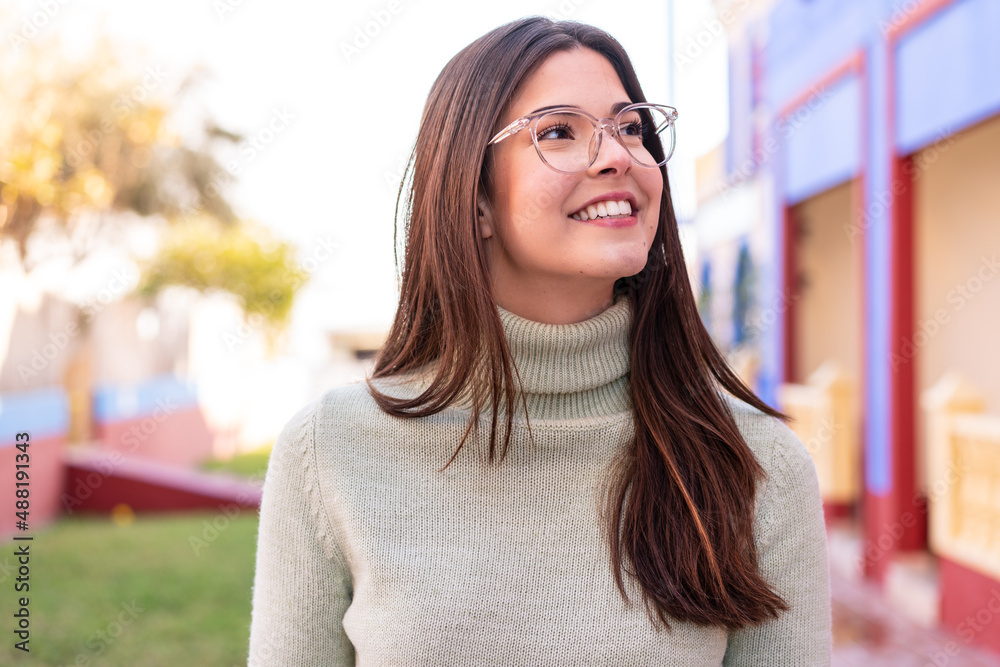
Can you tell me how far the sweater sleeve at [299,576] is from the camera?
5.18 feet

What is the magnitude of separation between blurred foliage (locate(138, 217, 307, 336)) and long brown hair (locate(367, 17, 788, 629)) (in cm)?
Answer: 1687

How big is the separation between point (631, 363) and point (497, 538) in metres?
0.43

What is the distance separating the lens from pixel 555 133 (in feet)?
5.26

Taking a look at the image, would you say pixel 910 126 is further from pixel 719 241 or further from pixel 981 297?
pixel 719 241

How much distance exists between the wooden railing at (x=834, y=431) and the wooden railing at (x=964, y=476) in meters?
1.73

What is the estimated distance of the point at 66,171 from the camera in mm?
13281

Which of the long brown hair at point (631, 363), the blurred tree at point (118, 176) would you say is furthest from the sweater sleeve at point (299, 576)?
the blurred tree at point (118, 176)

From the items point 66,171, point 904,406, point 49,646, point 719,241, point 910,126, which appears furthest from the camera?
point 66,171

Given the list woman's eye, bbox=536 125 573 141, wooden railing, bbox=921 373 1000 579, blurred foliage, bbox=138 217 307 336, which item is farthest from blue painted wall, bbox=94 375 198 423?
woman's eye, bbox=536 125 573 141

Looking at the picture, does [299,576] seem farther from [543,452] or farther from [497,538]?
[543,452]

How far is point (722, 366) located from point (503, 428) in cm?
46

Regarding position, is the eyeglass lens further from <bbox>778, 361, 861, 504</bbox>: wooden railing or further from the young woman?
<bbox>778, 361, 861, 504</bbox>: wooden railing

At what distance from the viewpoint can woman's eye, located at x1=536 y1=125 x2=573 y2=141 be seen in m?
1.60

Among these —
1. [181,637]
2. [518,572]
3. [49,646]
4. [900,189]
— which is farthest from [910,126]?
[49,646]
